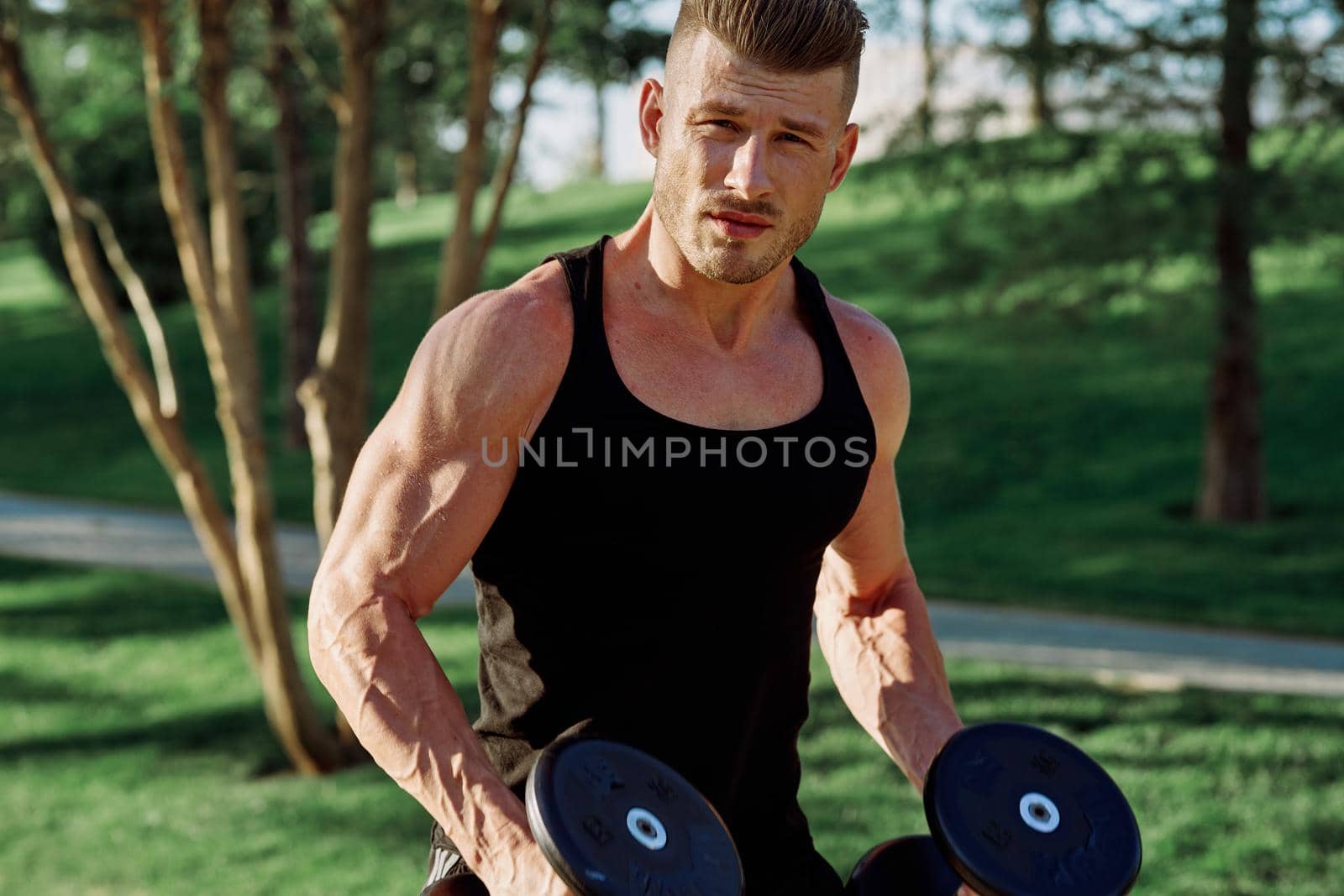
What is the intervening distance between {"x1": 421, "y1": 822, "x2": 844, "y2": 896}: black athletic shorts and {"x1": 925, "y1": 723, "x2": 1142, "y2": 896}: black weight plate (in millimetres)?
234

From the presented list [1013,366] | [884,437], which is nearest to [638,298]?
[884,437]

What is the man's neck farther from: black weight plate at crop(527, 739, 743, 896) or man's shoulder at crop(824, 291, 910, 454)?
black weight plate at crop(527, 739, 743, 896)

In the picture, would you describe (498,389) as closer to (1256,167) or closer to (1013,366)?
(1256,167)

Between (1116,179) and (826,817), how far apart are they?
6.91 m

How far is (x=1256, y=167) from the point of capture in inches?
424

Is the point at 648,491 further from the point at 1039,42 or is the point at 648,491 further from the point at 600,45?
the point at 1039,42

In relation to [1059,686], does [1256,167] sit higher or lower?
higher

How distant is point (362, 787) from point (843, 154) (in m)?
5.23

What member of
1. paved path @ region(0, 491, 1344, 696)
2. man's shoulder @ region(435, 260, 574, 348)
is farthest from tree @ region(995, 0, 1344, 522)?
man's shoulder @ region(435, 260, 574, 348)

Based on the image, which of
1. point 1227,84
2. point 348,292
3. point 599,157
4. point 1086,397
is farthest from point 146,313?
point 599,157

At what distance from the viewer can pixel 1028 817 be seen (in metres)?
2.04

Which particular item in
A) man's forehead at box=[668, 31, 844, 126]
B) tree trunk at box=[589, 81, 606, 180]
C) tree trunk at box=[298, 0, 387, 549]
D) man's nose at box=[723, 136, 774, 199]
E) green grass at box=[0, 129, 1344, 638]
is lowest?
tree trunk at box=[589, 81, 606, 180]

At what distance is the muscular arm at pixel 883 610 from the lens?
2215 millimetres

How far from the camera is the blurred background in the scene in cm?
613
